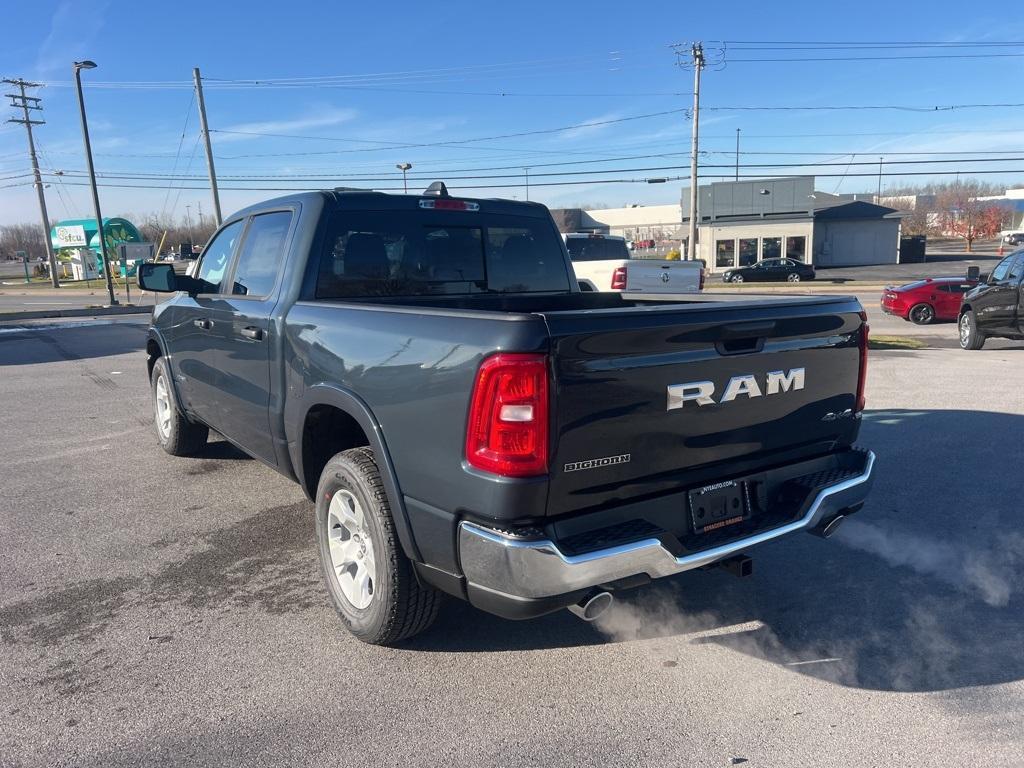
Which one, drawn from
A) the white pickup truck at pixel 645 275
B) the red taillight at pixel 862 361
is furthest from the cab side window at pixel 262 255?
the white pickup truck at pixel 645 275

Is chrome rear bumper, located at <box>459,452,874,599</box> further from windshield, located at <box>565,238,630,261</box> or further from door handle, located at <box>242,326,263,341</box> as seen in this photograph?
windshield, located at <box>565,238,630,261</box>

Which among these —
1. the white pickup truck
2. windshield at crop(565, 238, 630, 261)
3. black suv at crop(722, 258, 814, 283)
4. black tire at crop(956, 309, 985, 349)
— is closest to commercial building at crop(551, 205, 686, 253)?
black suv at crop(722, 258, 814, 283)

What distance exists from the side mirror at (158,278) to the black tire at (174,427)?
Answer: 102cm

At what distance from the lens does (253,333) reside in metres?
4.07

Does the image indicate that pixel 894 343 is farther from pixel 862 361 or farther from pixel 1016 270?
pixel 862 361

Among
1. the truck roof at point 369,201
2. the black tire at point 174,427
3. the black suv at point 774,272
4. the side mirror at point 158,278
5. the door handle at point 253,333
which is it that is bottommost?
the black suv at point 774,272

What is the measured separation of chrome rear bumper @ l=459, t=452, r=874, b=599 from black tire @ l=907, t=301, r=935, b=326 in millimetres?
18534

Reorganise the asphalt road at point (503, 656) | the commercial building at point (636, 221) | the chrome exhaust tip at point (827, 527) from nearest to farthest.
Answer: the asphalt road at point (503, 656), the chrome exhaust tip at point (827, 527), the commercial building at point (636, 221)

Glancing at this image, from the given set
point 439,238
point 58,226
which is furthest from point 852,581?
point 58,226

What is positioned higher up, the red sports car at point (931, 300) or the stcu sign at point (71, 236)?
the stcu sign at point (71, 236)

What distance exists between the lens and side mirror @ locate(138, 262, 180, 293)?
5.02m

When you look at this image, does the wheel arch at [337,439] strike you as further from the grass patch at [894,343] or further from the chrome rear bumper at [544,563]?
the grass patch at [894,343]

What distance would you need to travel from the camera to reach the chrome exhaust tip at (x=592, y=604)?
2658 mm

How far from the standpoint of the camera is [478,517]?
2590 mm
